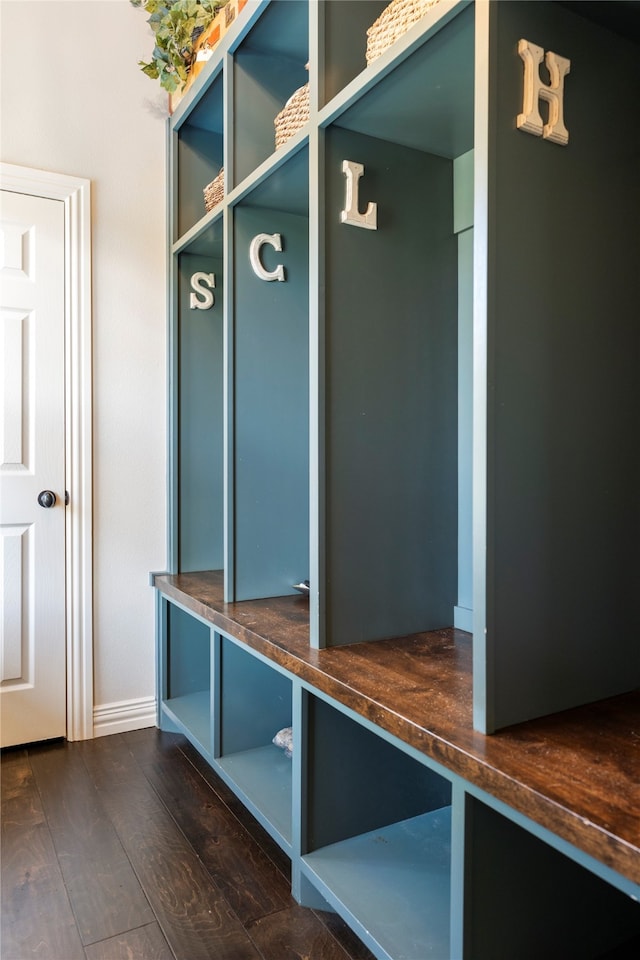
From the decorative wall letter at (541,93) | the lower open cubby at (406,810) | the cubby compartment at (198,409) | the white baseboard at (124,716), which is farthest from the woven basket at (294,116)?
the white baseboard at (124,716)

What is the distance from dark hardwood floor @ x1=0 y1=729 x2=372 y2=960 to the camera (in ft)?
4.67

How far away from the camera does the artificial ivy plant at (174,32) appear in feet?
7.35

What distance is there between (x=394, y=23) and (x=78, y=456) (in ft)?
5.90

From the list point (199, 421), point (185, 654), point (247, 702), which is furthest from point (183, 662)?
point (199, 421)

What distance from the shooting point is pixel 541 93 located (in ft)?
3.59

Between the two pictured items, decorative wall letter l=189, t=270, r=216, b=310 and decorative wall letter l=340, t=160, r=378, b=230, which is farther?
decorative wall letter l=189, t=270, r=216, b=310

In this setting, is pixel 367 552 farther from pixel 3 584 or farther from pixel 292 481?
pixel 3 584

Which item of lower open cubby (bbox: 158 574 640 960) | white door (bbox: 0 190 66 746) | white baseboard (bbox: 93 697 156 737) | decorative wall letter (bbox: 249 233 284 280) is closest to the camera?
lower open cubby (bbox: 158 574 640 960)

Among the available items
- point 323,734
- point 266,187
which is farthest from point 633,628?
point 266,187

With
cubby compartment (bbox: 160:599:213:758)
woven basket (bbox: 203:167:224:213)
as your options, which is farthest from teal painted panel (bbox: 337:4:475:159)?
cubby compartment (bbox: 160:599:213:758)

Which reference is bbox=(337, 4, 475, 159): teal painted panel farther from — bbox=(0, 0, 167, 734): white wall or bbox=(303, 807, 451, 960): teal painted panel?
bbox=(303, 807, 451, 960): teal painted panel

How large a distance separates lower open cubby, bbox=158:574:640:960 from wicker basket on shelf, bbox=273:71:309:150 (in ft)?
4.37

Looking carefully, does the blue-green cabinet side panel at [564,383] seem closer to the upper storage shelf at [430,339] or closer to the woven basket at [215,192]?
the upper storage shelf at [430,339]

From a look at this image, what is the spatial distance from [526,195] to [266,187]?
1060 mm
